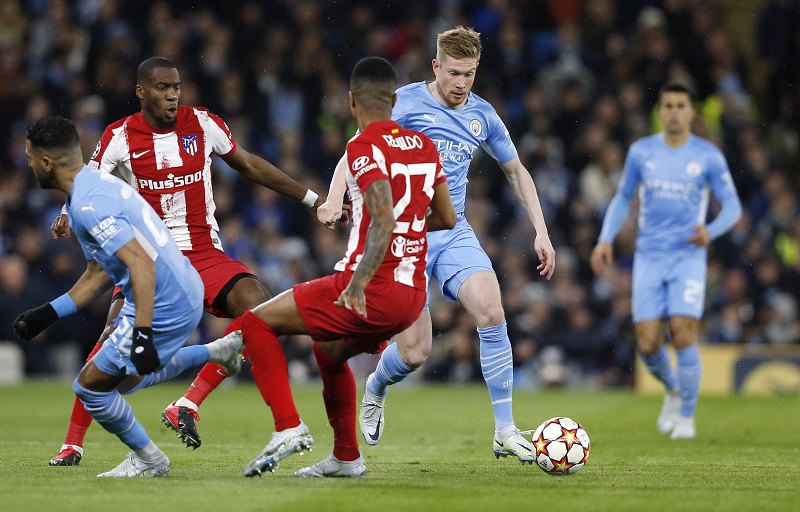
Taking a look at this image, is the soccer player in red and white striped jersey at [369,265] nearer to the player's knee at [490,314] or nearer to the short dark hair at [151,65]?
the player's knee at [490,314]

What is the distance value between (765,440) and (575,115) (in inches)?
361

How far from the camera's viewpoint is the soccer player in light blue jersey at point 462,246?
8.39m

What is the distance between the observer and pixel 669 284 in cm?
1157

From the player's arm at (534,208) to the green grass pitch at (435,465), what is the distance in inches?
54.3

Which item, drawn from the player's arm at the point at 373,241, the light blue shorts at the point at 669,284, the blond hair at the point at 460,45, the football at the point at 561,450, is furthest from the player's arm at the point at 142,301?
the light blue shorts at the point at 669,284

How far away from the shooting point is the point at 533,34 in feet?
67.2

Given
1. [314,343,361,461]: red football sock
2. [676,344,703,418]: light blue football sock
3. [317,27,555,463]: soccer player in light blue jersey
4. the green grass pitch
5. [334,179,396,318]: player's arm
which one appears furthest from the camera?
[676,344,703,418]: light blue football sock

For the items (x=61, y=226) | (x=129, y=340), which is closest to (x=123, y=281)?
(x=129, y=340)

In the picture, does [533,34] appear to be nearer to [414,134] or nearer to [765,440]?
[765,440]

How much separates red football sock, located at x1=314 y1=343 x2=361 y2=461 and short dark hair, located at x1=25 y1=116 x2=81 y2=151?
1.76 meters

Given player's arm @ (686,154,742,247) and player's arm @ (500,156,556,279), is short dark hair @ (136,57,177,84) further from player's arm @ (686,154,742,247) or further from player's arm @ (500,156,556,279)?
player's arm @ (686,154,742,247)

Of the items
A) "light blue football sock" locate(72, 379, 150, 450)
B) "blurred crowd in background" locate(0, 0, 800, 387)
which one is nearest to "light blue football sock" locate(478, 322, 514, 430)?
"light blue football sock" locate(72, 379, 150, 450)

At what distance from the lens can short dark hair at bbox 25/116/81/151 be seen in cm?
700

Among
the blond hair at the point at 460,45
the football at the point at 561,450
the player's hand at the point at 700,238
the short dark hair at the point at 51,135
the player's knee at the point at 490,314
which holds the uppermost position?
the blond hair at the point at 460,45
